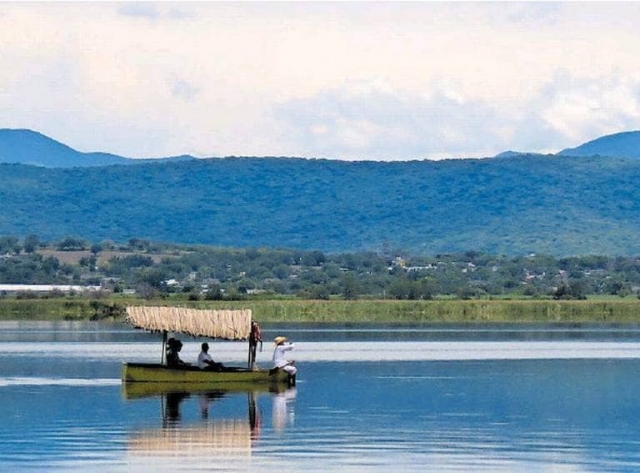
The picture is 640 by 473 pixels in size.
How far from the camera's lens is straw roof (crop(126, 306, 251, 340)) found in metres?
46.5

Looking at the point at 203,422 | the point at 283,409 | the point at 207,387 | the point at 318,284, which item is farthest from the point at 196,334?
the point at 318,284

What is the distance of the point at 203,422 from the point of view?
36344mm

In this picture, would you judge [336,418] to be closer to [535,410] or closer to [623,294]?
[535,410]

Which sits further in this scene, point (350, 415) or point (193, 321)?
point (193, 321)

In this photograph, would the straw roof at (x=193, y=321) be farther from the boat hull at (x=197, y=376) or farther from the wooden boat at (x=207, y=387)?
the wooden boat at (x=207, y=387)

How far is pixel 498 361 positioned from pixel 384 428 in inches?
916

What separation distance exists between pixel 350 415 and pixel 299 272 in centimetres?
14349

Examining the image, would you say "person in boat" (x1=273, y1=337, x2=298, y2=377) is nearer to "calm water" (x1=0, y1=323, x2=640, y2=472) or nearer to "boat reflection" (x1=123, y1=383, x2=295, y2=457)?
"calm water" (x1=0, y1=323, x2=640, y2=472)

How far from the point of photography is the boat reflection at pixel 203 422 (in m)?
31.4

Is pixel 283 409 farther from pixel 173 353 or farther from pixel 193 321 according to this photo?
pixel 193 321

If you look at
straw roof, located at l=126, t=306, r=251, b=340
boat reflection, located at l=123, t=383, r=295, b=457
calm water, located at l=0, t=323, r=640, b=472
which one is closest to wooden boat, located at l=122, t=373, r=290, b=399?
boat reflection, located at l=123, t=383, r=295, b=457

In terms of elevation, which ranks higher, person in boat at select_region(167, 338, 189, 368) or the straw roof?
the straw roof

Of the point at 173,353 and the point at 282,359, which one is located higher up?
the point at 173,353

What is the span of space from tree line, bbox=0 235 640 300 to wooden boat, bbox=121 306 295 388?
8401cm
